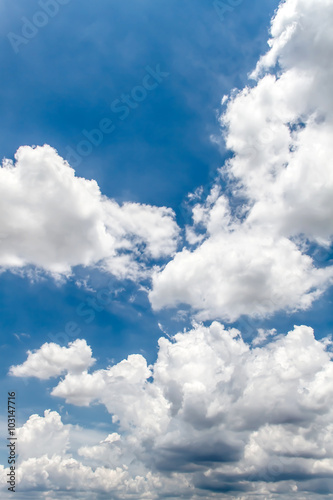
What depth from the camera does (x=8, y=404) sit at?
251ft

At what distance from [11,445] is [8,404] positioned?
11.6m

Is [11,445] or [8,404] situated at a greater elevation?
[8,404]

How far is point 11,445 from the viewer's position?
252 feet
